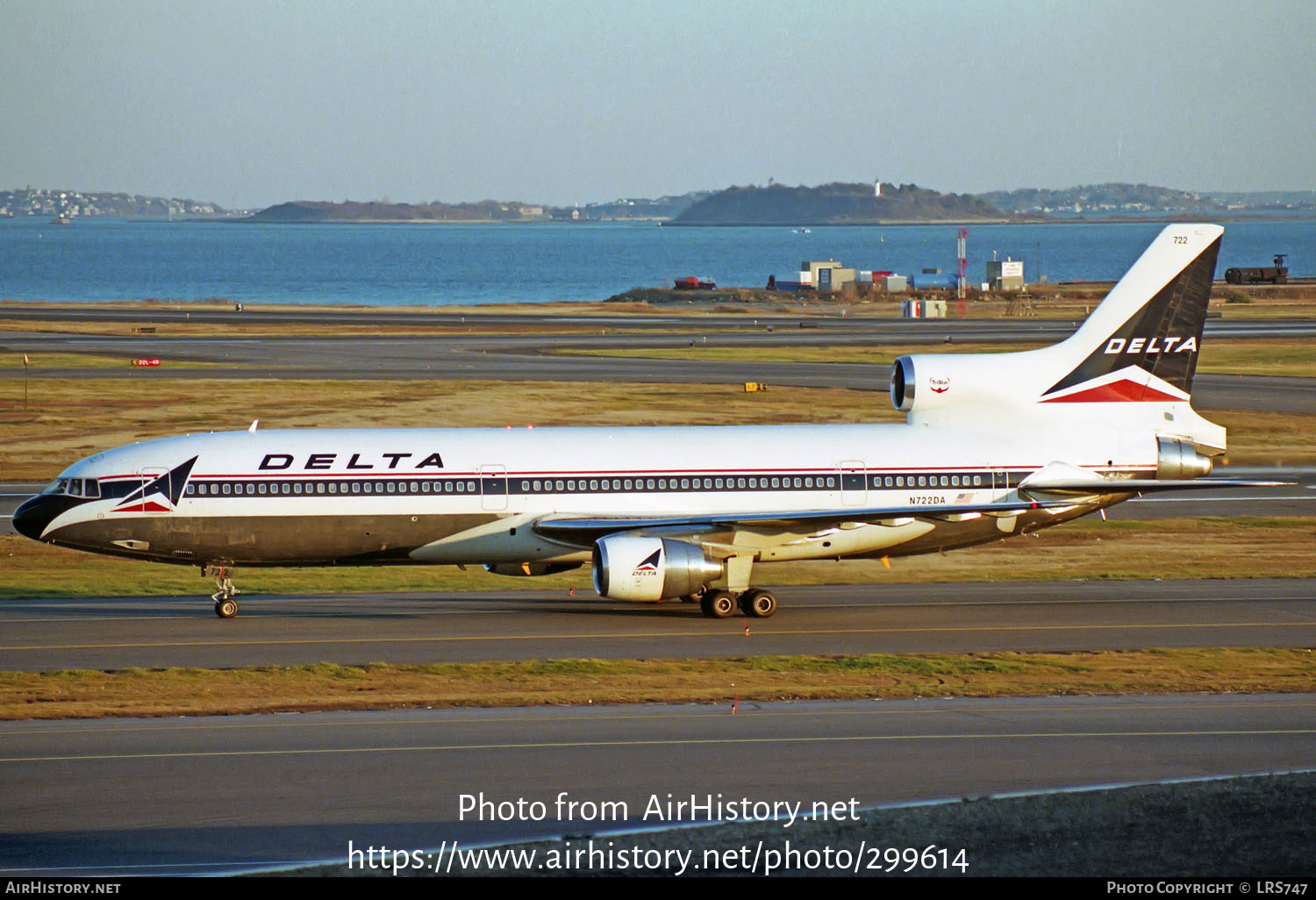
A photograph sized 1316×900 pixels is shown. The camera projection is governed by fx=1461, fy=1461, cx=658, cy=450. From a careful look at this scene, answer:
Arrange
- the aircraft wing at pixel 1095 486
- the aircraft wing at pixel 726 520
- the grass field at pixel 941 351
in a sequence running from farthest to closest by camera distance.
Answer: the grass field at pixel 941 351
the aircraft wing at pixel 1095 486
the aircraft wing at pixel 726 520

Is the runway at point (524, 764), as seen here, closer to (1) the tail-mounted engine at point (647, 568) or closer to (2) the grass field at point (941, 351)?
(1) the tail-mounted engine at point (647, 568)

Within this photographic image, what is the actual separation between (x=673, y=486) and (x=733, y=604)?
10.2 feet

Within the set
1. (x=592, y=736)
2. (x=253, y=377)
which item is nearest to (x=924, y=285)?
(x=253, y=377)

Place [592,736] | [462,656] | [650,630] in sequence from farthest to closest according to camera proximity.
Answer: [650,630]
[462,656]
[592,736]

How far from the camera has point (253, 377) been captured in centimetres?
8319

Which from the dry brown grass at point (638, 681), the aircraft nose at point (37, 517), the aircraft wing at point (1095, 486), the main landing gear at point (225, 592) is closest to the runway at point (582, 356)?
the aircraft wing at point (1095, 486)

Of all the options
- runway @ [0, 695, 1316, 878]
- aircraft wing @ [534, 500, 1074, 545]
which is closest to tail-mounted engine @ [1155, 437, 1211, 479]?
aircraft wing @ [534, 500, 1074, 545]

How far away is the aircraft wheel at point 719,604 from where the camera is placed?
34.4 m

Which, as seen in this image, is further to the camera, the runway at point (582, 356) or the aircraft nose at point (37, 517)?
the runway at point (582, 356)

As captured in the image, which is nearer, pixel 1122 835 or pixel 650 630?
pixel 1122 835

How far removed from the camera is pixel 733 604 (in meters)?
34.5

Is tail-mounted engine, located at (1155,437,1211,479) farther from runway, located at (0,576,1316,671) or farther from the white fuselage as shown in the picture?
runway, located at (0,576,1316,671)

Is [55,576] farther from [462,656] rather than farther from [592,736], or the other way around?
[592,736]

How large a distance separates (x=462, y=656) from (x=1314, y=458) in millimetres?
42639
